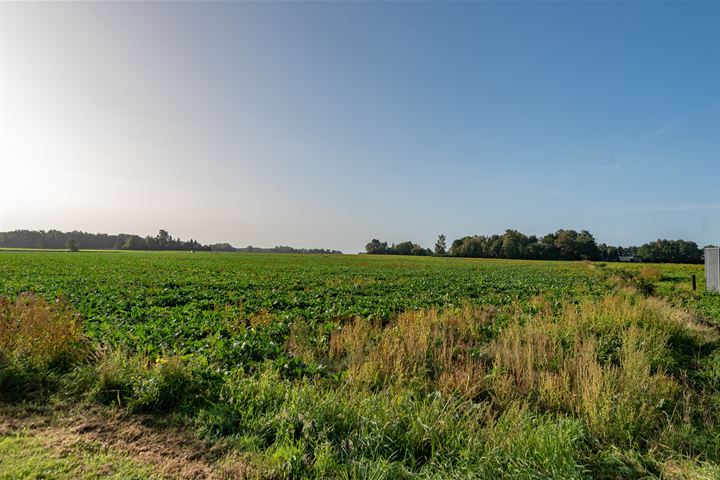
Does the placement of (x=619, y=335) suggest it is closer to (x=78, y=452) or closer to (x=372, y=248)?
(x=78, y=452)

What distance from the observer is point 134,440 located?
3982 millimetres

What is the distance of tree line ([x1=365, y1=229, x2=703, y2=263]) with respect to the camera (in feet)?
362

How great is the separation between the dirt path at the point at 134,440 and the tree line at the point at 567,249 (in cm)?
12438

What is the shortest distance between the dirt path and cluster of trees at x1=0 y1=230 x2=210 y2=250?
17147cm

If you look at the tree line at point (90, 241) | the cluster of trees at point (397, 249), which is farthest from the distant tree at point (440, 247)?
the tree line at point (90, 241)

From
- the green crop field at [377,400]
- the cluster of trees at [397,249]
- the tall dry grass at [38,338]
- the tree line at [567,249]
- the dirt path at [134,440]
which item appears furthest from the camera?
the cluster of trees at [397,249]

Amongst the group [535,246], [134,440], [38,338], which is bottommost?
[134,440]

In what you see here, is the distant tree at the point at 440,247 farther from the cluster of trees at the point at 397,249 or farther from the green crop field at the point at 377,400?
the green crop field at the point at 377,400

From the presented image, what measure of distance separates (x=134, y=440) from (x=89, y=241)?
700 ft

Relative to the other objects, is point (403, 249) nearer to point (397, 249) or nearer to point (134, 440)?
point (397, 249)

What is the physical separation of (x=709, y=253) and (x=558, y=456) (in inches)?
1078

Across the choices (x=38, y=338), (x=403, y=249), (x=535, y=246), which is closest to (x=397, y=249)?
(x=403, y=249)

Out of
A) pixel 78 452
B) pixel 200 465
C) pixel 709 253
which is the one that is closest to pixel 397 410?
pixel 200 465

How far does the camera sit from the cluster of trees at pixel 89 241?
5989 inches
